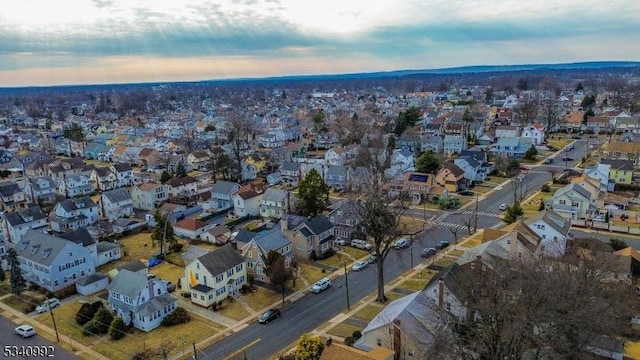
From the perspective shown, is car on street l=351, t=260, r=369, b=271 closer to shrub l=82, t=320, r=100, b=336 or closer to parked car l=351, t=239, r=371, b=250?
parked car l=351, t=239, r=371, b=250

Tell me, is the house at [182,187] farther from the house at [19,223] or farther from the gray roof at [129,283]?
the gray roof at [129,283]

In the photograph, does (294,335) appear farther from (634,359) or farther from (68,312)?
(634,359)

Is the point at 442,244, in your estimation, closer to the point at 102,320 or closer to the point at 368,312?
the point at 368,312

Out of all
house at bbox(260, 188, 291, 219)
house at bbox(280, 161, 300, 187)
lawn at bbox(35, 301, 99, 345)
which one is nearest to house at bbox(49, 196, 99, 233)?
lawn at bbox(35, 301, 99, 345)

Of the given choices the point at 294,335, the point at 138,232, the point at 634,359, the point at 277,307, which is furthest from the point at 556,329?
the point at 138,232

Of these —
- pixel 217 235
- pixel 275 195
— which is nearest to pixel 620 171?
pixel 275 195

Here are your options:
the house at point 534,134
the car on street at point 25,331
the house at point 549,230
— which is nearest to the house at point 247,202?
the car on street at point 25,331
